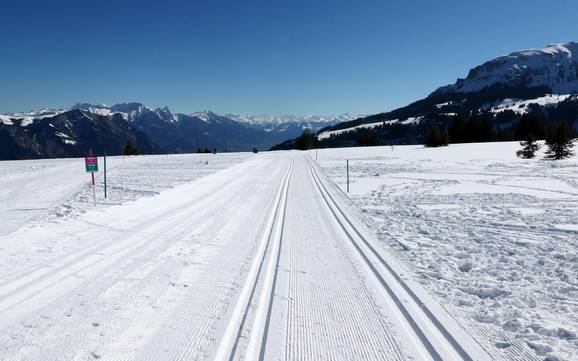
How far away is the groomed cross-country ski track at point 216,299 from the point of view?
382cm

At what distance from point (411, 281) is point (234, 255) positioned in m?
3.32

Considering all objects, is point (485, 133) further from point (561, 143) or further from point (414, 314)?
point (414, 314)

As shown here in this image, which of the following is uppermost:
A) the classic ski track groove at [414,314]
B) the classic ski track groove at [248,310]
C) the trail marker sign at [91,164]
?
the trail marker sign at [91,164]

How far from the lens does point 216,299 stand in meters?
5.02

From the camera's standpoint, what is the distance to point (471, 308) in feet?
15.7

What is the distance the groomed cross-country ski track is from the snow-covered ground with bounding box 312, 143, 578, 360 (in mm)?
437

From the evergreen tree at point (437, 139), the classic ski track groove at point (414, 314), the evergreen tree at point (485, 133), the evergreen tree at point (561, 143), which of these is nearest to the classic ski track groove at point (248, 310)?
the classic ski track groove at point (414, 314)

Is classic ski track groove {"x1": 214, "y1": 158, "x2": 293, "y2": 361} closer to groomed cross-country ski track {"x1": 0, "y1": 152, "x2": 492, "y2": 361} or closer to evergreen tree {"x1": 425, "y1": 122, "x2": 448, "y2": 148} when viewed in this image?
groomed cross-country ski track {"x1": 0, "y1": 152, "x2": 492, "y2": 361}

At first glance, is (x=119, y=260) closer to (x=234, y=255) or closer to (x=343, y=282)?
(x=234, y=255)

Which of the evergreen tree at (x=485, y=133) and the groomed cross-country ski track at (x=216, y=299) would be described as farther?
Result: the evergreen tree at (x=485, y=133)

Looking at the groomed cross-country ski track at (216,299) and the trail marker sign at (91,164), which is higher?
the trail marker sign at (91,164)

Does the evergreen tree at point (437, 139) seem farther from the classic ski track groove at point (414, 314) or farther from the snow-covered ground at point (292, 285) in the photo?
the classic ski track groove at point (414, 314)

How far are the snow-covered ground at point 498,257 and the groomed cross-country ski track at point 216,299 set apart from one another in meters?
0.44

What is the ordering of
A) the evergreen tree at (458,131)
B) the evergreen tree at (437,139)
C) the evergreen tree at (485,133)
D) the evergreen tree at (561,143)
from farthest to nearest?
1. the evergreen tree at (458,131)
2. the evergreen tree at (485,133)
3. the evergreen tree at (437,139)
4. the evergreen tree at (561,143)
